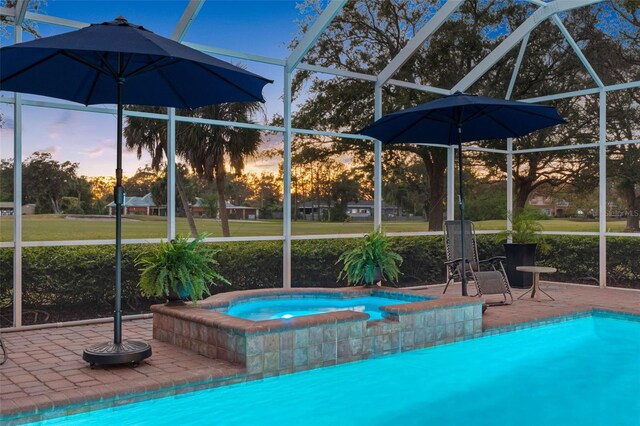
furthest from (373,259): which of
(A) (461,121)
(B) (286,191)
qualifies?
(A) (461,121)

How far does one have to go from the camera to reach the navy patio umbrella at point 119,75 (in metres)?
4.36

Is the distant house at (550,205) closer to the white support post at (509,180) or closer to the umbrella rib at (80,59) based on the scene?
the white support post at (509,180)

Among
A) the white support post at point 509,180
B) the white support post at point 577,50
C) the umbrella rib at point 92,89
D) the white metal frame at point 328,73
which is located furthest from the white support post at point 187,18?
the white support post at point 509,180

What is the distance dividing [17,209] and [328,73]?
4741mm

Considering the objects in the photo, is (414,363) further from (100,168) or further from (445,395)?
(100,168)

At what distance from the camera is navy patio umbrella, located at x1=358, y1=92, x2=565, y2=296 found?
6.81 metres

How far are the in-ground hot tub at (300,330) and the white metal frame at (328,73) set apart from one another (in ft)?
5.17

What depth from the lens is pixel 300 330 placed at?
16.8 ft

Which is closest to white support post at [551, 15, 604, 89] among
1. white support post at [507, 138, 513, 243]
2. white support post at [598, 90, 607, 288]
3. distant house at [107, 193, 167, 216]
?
white support post at [598, 90, 607, 288]

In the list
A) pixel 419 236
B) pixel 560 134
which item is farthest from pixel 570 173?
pixel 419 236

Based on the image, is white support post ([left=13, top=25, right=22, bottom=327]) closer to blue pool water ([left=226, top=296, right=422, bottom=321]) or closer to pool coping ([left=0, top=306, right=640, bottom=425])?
blue pool water ([left=226, top=296, right=422, bottom=321])

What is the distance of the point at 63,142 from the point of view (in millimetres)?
6953

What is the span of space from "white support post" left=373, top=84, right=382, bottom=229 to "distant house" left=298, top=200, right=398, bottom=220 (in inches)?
3.7

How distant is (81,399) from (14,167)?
353 cm
